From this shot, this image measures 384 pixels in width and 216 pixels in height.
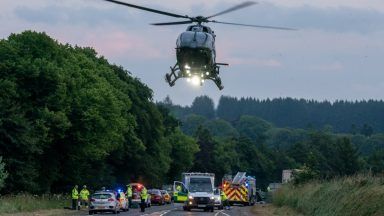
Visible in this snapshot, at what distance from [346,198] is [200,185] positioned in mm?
27857

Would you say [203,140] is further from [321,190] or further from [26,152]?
[321,190]

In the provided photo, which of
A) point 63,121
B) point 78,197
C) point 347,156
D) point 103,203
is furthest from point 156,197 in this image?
point 347,156

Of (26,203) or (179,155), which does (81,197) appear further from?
(179,155)

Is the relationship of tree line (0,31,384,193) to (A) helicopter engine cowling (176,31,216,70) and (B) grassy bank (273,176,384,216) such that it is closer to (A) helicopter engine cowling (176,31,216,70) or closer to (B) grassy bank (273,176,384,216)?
(B) grassy bank (273,176,384,216)

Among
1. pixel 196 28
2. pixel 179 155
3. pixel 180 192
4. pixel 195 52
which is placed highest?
pixel 179 155

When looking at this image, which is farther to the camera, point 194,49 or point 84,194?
point 84,194

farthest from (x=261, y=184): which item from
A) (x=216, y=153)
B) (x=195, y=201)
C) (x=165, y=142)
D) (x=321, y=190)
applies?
(x=321, y=190)

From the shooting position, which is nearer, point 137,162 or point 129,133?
point 129,133

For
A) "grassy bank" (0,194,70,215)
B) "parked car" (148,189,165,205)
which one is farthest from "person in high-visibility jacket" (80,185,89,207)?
"parked car" (148,189,165,205)

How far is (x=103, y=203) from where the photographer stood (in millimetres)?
50094

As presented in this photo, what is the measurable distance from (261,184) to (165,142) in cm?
9145

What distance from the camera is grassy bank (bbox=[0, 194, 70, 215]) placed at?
4603 cm

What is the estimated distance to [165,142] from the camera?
111 m

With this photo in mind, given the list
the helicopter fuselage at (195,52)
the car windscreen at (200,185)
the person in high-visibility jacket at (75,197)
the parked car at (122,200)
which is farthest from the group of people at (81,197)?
the helicopter fuselage at (195,52)
